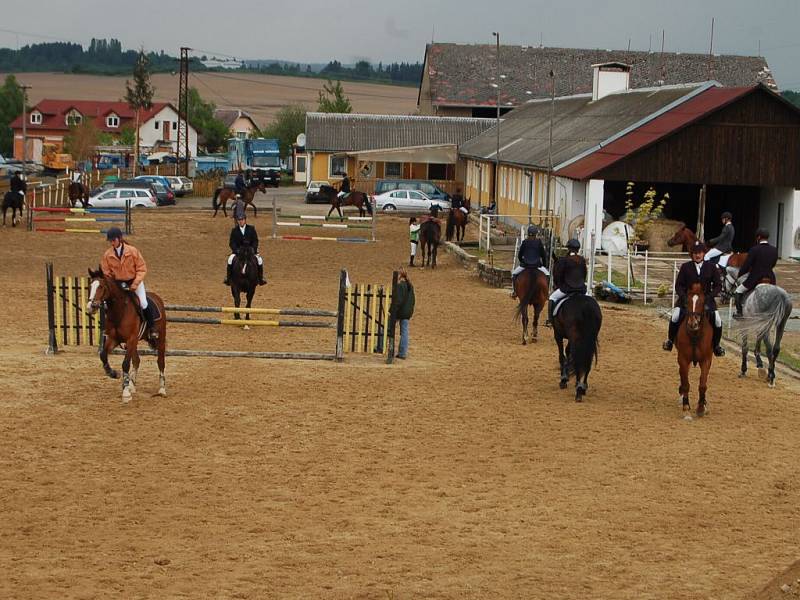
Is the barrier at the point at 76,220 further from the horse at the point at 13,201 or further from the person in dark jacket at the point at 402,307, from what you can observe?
the person in dark jacket at the point at 402,307

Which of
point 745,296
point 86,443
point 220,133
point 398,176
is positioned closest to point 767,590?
point 86,443

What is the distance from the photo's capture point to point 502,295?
30.4 metres

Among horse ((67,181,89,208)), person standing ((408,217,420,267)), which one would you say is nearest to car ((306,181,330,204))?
horse ((67,181,89,208))

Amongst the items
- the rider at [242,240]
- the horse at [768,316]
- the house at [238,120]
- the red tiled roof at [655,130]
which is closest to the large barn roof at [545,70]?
the red tiled roof at [655,130]

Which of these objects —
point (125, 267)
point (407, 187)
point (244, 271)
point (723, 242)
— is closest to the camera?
point (125, 267)

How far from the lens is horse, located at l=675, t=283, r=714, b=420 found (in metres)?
15.6

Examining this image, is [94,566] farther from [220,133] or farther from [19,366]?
[220,133]

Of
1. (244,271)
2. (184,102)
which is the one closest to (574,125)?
(244,271)

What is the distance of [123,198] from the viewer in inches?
2306

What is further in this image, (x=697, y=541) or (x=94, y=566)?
(x=697, y=541)

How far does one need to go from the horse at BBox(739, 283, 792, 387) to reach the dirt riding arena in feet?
2.10

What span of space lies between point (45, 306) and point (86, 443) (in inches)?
478

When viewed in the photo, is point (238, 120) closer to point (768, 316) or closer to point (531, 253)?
point (531, 253)

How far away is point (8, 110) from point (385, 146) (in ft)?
260
